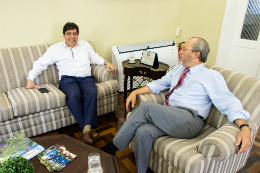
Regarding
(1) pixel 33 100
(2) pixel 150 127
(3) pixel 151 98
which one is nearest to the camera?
(2) pixel 150 127

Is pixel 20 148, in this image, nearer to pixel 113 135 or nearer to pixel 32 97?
pixel 32 97

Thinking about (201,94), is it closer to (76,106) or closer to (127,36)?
(76,106)

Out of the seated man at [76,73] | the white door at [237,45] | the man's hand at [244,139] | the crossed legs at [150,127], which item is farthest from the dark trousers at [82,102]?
the white door at [237,45]

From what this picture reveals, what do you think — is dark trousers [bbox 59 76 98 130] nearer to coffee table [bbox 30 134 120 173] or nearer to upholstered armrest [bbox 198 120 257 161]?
coffee table [bbox 30 134 120 173]

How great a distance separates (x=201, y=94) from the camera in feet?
4.77

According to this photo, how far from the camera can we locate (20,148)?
3.81 feet

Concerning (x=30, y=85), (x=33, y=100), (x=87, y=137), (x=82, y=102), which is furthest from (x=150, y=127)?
(x=30, y=85)

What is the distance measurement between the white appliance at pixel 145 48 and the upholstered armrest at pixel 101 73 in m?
0.43

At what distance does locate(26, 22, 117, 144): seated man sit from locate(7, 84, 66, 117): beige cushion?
8cm

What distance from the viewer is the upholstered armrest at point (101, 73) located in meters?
2.24

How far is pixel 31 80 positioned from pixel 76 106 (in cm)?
62

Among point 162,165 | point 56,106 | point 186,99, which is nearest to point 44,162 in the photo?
point 162,165

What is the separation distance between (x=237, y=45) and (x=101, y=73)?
7.05 feet

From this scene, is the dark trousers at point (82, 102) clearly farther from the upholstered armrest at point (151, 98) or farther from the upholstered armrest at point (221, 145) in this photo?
the upholstered armrest at point (221, 145)
